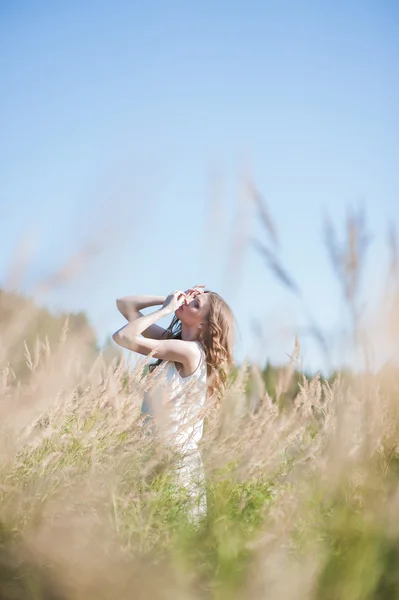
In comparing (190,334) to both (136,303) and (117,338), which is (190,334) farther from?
(136,303)

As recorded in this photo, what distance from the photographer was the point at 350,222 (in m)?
1.48

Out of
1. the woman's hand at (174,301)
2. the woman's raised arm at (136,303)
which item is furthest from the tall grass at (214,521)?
the woman's raised arm at (136,303)

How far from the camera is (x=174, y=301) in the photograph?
3.94m

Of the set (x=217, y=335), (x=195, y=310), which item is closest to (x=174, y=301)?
(x=195, y=310)

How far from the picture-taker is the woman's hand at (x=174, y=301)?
3871mm

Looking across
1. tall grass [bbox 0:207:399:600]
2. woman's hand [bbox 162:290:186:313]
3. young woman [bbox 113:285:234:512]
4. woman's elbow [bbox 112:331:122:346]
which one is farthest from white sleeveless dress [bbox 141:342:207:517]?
woman's hand [bbox 162:290:186:313]

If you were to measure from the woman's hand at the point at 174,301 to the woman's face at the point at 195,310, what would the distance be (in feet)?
0.18

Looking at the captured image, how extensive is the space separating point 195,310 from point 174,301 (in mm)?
199

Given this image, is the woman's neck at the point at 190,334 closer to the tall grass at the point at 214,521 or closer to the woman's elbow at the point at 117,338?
the woman's elbow at the point at 117,338

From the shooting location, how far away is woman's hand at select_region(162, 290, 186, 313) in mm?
3871

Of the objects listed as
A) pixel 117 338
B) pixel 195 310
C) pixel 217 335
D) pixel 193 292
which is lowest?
pixel 117 338

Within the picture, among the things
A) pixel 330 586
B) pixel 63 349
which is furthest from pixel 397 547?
pixel 63 349

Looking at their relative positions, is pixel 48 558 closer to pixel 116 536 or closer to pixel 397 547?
pixel 116 536

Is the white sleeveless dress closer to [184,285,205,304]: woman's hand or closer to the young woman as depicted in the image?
the young woman
